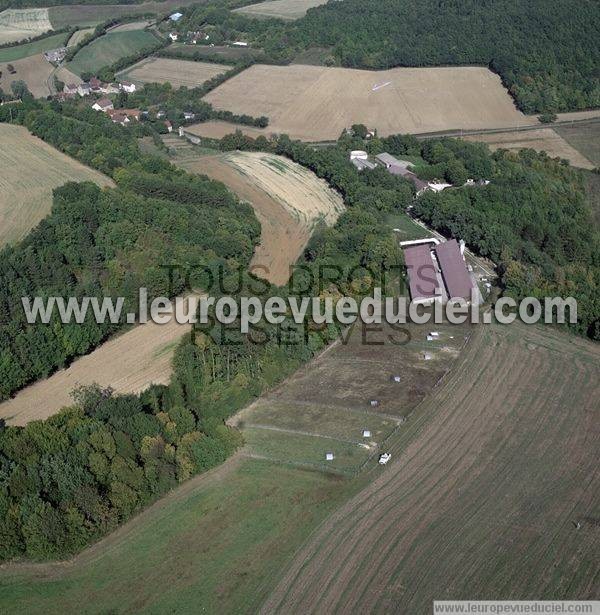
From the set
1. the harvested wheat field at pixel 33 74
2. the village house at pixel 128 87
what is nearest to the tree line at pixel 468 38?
the village house at pixel 128 87

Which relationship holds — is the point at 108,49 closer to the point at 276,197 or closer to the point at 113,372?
the point at 276,197

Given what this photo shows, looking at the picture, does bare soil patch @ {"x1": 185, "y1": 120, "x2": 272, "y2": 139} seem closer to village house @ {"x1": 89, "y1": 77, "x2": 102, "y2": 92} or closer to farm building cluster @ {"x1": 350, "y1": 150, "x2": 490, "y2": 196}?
farm building cluster @ {"x1": 350, "y1": 150, "x2": 490, "y2": 196}

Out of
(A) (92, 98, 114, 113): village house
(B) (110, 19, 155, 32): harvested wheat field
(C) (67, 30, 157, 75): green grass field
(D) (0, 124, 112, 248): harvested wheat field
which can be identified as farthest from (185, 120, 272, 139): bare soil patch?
(B) (110, 19, 155, 32): harvested wheat field

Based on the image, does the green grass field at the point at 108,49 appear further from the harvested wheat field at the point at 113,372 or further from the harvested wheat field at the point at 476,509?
the harvested wheat field at the point at 476,509

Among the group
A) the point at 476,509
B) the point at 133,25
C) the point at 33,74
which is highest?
the point at 133,25

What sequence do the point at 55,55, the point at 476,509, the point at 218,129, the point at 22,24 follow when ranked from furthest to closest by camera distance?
the point at 22,24, the point at 55,55, the point at 218,129, the point at 476,509

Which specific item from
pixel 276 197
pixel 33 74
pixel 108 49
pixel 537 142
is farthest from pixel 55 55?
pixel 537 142

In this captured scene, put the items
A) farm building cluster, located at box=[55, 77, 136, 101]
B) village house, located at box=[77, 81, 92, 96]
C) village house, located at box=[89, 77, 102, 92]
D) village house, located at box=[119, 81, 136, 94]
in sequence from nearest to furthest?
farm building cluster, located at box=[55, 77, 136, 101] < village house, located at box=[77, 81, 92, 96] < village house, located at box=[119, 81, 136, 94] < village house, located at box=[89, 77, 102, 92]
